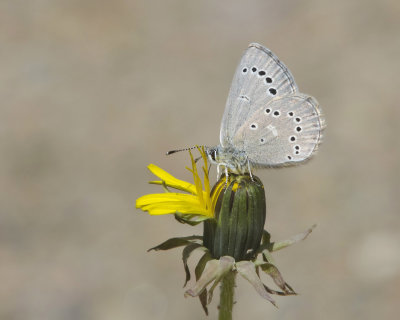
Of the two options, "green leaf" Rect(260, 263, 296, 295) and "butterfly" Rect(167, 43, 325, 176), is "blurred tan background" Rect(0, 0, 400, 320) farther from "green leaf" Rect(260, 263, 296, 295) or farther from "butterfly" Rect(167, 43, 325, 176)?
"green leaf" Rect(260, 263, 296, 295)

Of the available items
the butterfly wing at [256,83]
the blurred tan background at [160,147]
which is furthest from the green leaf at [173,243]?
the blurred tan background at [160,147]

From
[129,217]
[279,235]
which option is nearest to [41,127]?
[129,217]

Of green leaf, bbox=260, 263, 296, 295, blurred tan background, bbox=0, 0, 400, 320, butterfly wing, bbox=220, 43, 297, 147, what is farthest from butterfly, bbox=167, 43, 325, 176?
blurred tan background, bbox=0, 0, 400, 320

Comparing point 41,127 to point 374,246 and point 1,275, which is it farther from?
Result: point 374,246

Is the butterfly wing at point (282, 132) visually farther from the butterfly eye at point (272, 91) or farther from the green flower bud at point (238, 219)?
the green flower bud at point (238, 219)

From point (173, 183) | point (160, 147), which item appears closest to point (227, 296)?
point (173, 183)

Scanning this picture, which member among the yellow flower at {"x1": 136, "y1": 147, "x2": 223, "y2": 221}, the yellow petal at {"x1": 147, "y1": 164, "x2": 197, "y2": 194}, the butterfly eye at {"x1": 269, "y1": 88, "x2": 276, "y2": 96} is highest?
the butterfly eye at {"x1": 269, "y1": 88, "x2": 276, "y2": 96}

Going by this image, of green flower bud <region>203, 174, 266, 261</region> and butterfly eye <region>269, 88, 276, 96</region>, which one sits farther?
butterfly eye <region>269, 88, 276, 96</region>
